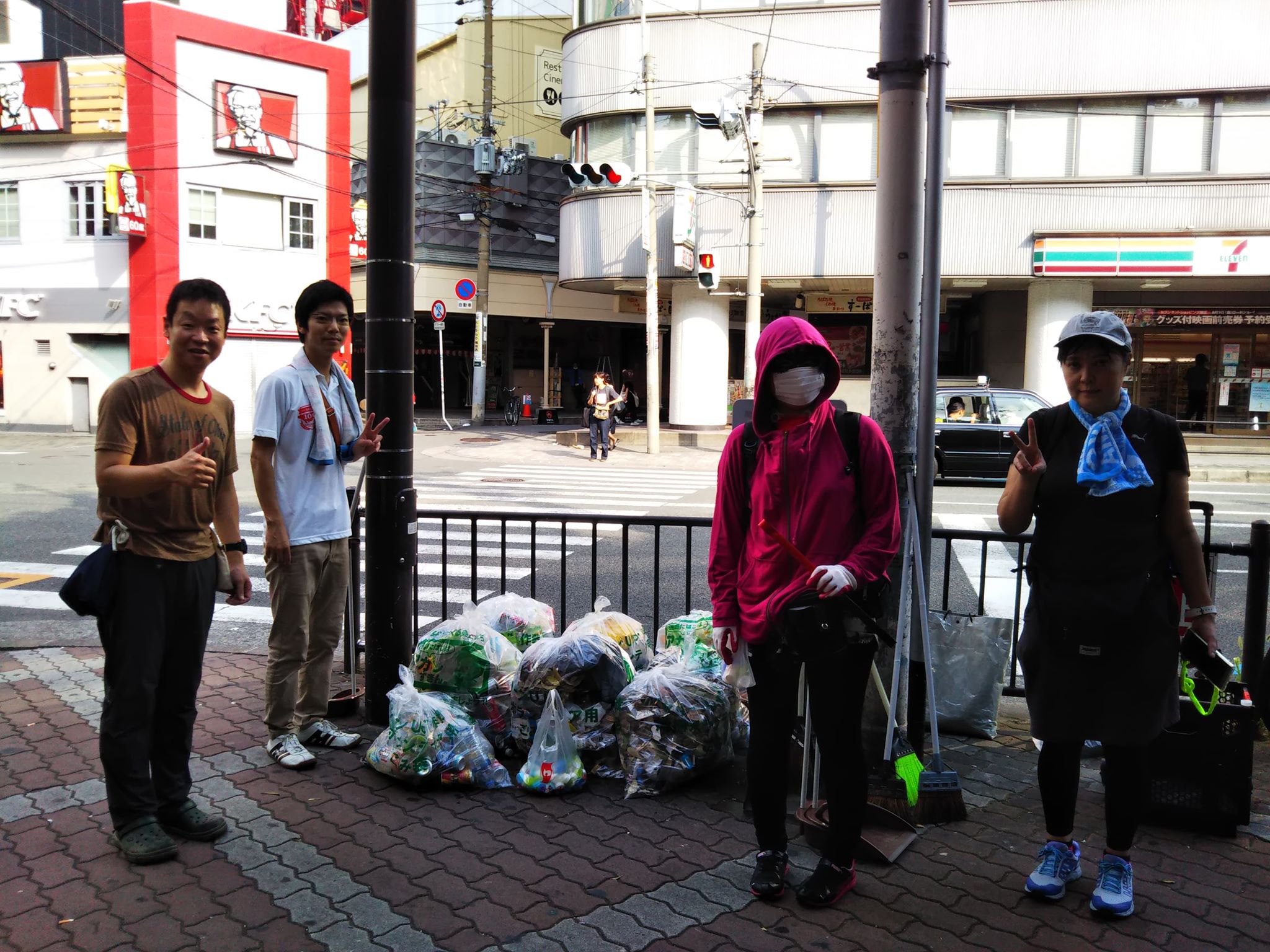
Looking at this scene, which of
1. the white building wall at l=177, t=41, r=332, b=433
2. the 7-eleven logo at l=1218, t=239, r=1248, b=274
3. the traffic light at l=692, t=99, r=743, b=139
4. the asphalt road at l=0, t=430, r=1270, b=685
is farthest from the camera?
the white building wall at l=177, t=41, r=332, b=433

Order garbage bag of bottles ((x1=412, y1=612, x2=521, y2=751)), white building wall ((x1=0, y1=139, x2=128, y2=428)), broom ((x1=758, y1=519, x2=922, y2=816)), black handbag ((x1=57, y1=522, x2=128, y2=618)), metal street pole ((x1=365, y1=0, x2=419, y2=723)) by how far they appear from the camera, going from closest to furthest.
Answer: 1. black handbag ((x1=57, y1=522, x2=128, y2=618))
2. broom ((x1=758, y1=519, x2=922, y2=816))
3. garbage bag of bottles ((x1=412, y1=612, x2=521, y2=751))
4. metal street pole ((x1=365, y1=0, x2=419, y2=723))
5. white building wall ((x1=0, y1=139, x2=128, y2=428))

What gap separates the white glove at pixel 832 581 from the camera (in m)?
3.13

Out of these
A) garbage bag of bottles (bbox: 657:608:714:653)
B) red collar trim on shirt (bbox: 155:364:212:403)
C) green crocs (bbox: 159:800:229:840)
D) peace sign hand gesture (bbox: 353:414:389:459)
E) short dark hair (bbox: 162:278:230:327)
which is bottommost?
green crocs (bbox: 159:800:229:840)

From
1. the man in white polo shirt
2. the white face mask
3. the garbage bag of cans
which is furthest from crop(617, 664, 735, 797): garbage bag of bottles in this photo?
the white face mask

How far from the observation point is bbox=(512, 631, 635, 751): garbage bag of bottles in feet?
14.8

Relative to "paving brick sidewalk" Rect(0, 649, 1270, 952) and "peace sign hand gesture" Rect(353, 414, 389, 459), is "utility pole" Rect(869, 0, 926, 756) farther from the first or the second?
"peace sign hand gesture" Rect(353, 414, 389, 459)

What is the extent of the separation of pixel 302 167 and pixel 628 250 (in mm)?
11068

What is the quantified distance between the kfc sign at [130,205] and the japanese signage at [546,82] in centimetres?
2072

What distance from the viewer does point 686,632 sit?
5.00 meters

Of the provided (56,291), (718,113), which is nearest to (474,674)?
(718,113)

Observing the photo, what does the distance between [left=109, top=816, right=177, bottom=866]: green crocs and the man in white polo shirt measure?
33.0 inches

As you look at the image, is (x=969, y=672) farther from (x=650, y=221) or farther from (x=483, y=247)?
(x=483, y=247)

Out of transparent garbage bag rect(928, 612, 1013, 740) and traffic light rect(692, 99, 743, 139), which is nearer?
transparent garbage bag rect(928, 612, 1013, 740)

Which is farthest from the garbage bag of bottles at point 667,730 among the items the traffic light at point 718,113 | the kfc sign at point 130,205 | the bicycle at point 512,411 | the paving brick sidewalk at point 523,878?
the bicycle at point 512,411
